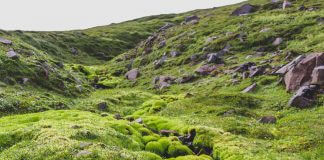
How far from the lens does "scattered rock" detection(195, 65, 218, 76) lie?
246ft

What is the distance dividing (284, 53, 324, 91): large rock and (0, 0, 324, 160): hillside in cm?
15

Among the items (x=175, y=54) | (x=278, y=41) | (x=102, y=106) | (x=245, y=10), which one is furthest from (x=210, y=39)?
(x=102, y=106)

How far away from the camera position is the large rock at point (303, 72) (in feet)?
162

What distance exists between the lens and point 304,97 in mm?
44875

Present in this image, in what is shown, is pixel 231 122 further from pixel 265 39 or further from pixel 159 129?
pixel 265 39

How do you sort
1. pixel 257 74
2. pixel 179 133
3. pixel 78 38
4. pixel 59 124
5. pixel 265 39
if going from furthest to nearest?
pixel 78 38 < pixel 265 39 < pixel 257 74 < pixel 179 133 < pixel 59 124

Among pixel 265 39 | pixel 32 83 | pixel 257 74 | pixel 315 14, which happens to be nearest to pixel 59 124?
pixel 32 83

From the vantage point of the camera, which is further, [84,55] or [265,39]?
[84,55]

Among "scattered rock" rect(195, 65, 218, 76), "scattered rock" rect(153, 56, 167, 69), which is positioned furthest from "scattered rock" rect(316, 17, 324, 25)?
"scattered rock" rect(153, 56, 167, 69)

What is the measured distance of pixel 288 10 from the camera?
105500mm

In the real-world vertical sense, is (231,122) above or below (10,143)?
below

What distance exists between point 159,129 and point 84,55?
312 feet

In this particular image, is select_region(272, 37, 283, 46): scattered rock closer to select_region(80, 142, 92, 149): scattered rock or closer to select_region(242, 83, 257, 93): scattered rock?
select_region(242, 83, 257, 93): scattered rock

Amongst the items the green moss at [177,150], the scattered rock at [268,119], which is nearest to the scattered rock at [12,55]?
the green moss at [177,150]
